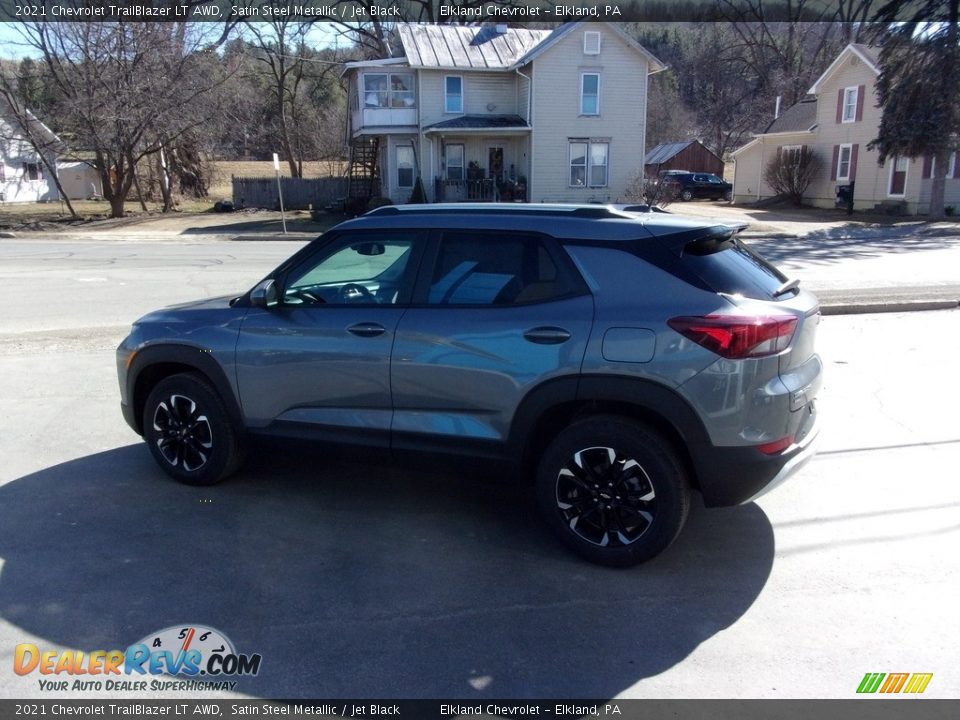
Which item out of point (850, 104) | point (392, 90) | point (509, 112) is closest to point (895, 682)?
point (392, 90)

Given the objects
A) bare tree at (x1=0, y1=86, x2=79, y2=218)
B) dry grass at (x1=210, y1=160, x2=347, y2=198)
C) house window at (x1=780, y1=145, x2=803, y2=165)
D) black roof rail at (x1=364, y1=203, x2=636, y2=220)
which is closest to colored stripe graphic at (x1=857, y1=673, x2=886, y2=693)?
black roof rail at (x1=364, y1=203, x2=636, y2=220)

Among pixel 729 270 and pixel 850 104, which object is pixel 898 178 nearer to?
pixel 850 104

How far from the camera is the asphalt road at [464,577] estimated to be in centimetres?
331

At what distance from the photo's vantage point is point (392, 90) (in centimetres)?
3522

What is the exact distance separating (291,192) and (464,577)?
1526 inches

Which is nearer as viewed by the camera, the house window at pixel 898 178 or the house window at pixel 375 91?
the house window at pixel 898 178

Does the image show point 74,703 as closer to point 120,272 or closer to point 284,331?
point 284,331

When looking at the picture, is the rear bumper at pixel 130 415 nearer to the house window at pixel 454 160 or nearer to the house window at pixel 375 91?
the house window at pixel 454 160

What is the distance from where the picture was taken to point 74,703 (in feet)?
10.3

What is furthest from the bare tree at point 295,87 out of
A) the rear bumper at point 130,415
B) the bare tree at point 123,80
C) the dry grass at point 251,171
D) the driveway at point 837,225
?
the rear bumper at point 130,415

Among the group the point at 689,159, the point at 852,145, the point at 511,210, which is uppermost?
the point at 852,145

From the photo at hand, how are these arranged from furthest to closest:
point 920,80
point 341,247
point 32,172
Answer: point 32,172 < point 920,80 < point 341,247

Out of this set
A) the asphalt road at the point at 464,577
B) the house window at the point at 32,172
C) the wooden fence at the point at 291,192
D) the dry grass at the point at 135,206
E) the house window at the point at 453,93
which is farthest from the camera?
the house window at the point at 32,172

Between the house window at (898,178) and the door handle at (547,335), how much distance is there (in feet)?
119
